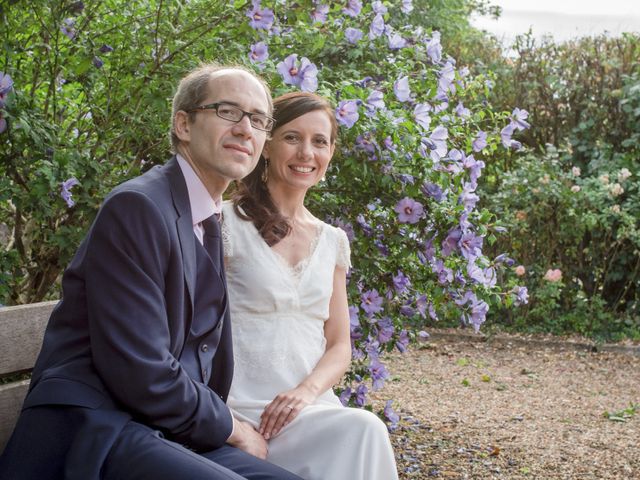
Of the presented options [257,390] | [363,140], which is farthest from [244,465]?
[363,140]

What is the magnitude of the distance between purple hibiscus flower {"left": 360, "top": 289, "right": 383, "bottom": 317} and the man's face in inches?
62.1

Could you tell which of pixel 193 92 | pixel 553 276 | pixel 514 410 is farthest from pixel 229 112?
pixel 553 276

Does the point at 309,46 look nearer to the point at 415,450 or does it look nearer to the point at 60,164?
the point at 60,164

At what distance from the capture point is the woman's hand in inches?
96.3

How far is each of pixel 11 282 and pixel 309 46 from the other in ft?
4.88

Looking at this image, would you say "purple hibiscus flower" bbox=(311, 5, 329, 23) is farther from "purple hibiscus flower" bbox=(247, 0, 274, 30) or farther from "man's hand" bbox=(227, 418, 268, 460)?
"man's hand" bbox=(227, 418, 268, 460)

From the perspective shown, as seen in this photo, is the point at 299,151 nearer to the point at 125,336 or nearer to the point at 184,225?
the point at 184,225

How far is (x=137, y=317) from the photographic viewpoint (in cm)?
193

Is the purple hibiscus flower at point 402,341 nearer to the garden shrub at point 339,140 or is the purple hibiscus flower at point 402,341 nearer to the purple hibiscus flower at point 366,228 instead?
the garden shrub at point 339,140

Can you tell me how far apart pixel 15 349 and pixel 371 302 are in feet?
5.66

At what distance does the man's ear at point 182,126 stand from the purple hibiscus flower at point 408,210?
4.46 feet

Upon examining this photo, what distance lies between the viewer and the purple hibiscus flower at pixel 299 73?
10.6ft

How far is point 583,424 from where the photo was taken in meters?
5.55

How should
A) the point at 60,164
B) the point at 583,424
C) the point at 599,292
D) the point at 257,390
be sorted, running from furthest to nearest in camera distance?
the point at 599,292 → the point at 583,424 → the point at 60,164 → the point at 257,390
